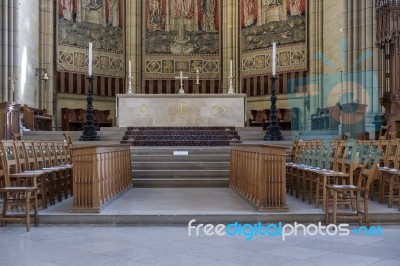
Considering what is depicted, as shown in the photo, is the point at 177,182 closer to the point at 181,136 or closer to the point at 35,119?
the point at 181,136

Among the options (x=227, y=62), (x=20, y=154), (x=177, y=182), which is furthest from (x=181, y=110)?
(x=20, y=154)

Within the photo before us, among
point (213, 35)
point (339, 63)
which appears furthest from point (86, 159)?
point (213, 35)

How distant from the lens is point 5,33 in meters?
17.5

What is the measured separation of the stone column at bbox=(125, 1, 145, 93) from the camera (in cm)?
2402

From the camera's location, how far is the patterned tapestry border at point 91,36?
A: 2203 cm

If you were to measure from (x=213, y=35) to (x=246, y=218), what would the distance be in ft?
61.5

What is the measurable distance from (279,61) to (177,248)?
18.3m

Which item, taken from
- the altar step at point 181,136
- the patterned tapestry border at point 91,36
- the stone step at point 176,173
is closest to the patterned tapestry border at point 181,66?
the patterned tapestry border at point 91,36

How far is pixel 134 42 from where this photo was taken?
24.1m

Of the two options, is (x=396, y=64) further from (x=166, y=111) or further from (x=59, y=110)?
(x=59, y=110)

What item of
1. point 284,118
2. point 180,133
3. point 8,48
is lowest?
point 180,133
